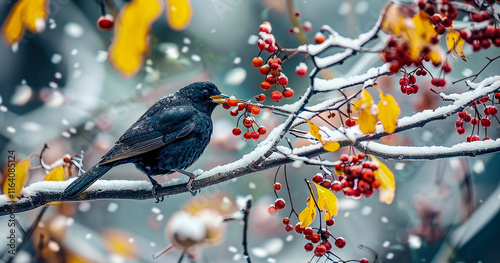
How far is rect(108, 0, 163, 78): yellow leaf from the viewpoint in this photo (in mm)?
443

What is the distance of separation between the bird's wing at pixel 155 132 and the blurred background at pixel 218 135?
0.31 meters

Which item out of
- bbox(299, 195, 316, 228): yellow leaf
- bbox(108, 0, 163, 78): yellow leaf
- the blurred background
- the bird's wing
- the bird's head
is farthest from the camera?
the blurred background

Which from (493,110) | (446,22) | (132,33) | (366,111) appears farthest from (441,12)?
(132,33)

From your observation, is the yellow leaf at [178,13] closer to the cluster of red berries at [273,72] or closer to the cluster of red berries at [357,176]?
the cluster of red berries at [273,72]

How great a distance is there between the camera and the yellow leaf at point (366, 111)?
1.86ft

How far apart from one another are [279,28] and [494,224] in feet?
3.21

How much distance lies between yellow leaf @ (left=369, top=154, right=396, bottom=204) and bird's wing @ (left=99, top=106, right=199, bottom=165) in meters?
0.57

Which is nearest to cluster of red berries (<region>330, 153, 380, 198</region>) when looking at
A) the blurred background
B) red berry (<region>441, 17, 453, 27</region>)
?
red berry (<region>441, 17, 453, 27</region>)

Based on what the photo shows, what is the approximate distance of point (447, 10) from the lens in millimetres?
548

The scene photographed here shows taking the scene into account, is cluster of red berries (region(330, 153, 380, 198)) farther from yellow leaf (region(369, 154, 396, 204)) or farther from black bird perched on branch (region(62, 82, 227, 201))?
black bird perched on branch (region(62, 82, 227, 201))

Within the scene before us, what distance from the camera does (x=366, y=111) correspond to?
57 cm

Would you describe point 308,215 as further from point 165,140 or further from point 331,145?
point 165,140

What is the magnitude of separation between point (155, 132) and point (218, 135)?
400 mm

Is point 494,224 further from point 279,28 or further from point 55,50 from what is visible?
point 55,50
